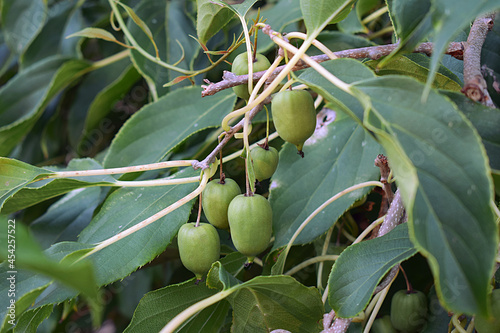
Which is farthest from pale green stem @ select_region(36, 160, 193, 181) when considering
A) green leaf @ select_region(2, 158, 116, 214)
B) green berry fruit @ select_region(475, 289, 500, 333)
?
green berry fruit @ select_region(475, 289, 500, 333)

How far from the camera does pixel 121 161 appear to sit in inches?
27.0

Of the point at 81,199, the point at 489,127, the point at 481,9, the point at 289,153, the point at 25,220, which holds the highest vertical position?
the point at 481,9

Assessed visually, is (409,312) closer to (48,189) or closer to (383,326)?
(383,326)

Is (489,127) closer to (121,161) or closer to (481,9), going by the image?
(481,9)

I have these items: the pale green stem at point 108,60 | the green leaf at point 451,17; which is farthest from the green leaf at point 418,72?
the pale green stem at point 108,60

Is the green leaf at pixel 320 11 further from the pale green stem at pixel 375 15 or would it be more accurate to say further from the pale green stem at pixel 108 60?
the pale green stem at pixel 108 60

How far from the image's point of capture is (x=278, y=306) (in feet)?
1.54

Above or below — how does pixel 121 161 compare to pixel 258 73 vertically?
below

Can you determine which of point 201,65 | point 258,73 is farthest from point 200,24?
point 201,65

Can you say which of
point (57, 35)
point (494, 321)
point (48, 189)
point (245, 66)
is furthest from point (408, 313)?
point (57, 35)

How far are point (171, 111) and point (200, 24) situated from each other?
21cm

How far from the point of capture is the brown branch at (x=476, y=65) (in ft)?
1.25

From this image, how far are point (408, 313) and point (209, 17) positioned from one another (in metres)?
0.41

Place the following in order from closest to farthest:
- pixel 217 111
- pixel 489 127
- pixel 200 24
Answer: pixel 489 127, pixel 200 24, pixel 217 111
